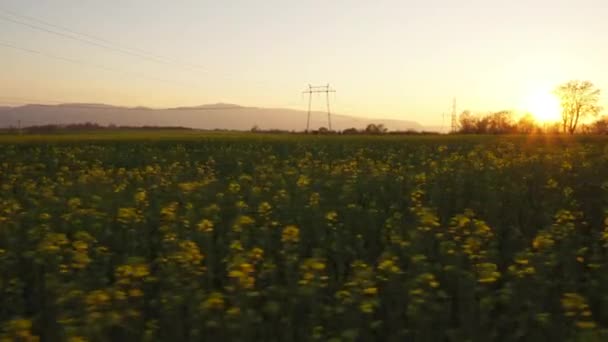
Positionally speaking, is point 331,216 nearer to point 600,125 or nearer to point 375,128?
point 375,128

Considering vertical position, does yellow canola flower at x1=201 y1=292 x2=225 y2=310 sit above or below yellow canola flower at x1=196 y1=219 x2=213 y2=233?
below

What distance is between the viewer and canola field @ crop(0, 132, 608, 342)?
360 cm

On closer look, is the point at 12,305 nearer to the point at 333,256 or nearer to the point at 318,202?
the point at 333,256

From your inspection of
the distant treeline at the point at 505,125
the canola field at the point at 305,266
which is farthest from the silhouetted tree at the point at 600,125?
the canola field at the point at 305,266

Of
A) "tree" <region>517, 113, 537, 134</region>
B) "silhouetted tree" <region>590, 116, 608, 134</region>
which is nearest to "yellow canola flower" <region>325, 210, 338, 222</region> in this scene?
"tree" <region>517, 113, 537, 134</region>

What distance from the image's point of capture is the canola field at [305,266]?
3.60 meters

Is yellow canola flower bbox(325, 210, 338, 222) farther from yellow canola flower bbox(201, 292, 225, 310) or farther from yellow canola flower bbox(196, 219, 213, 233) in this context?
yellow canola flower bbox(201, 292, 225, 310)

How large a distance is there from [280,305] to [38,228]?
3167 millimetres

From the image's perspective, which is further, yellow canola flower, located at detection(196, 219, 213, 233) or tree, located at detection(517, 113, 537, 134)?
tree, located at detection(517, 113, 537, 134)

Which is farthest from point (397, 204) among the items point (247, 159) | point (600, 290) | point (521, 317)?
point (247, 159)

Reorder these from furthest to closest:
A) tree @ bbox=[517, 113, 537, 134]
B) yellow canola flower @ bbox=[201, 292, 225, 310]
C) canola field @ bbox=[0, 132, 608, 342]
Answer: tree @ bbox=[517, 113, 537, 134] < canola field @ bbox=[0, 132, 608, 342] < yellow canola flower @ bbox=[201, 292, 225, 310]

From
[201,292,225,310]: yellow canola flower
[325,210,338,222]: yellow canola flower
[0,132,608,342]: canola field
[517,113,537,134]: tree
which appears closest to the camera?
[201,292,225,310]: yellow canola flower

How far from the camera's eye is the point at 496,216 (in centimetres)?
722

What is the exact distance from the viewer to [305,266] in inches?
158
